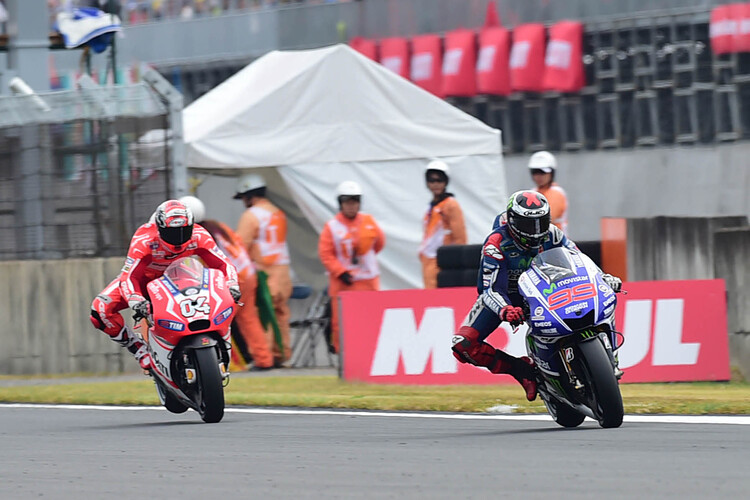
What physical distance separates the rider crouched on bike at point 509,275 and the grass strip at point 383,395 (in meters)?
1.26

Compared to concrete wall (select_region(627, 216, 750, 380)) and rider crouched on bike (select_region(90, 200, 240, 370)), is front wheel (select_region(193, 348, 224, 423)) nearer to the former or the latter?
rider crouched on bike (select_region(90, 200, 240, 370))

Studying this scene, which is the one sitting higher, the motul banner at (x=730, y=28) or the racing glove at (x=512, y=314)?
the motul banner at (x=730, y=28)

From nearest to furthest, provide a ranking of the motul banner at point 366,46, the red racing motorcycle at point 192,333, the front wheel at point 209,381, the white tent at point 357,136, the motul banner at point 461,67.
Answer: the front wheel at point 209,381 < the red racing motorcycle at point 192,333 < the white tent at point 357,136 < the motul banner at point 461,67 < the motul banner at point 366,46

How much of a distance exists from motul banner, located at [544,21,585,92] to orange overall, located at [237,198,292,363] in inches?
530

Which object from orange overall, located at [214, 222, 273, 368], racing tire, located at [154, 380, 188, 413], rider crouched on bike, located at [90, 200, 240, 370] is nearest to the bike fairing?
rider crouched on bike, located at [90, 200, 240, 370]

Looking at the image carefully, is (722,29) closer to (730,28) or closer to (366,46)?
(730,28)

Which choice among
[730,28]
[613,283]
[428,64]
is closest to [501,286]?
[613,283]

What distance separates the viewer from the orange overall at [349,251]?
16281mm

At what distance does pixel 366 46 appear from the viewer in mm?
32938

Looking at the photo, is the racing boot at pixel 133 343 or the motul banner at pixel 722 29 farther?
the motul banner at pixel 722 29

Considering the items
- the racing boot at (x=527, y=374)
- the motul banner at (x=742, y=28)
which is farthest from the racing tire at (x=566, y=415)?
the motul banner at (x=742, y=28)

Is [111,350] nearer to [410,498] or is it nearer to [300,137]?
[300,137]

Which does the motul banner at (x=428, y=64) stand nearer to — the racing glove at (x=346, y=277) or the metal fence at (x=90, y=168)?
the metal fence at (x=90, y=168)

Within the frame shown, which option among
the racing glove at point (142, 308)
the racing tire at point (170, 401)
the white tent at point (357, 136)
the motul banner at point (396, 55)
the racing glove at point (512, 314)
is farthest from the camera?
the motul banner at point (396, 55)
